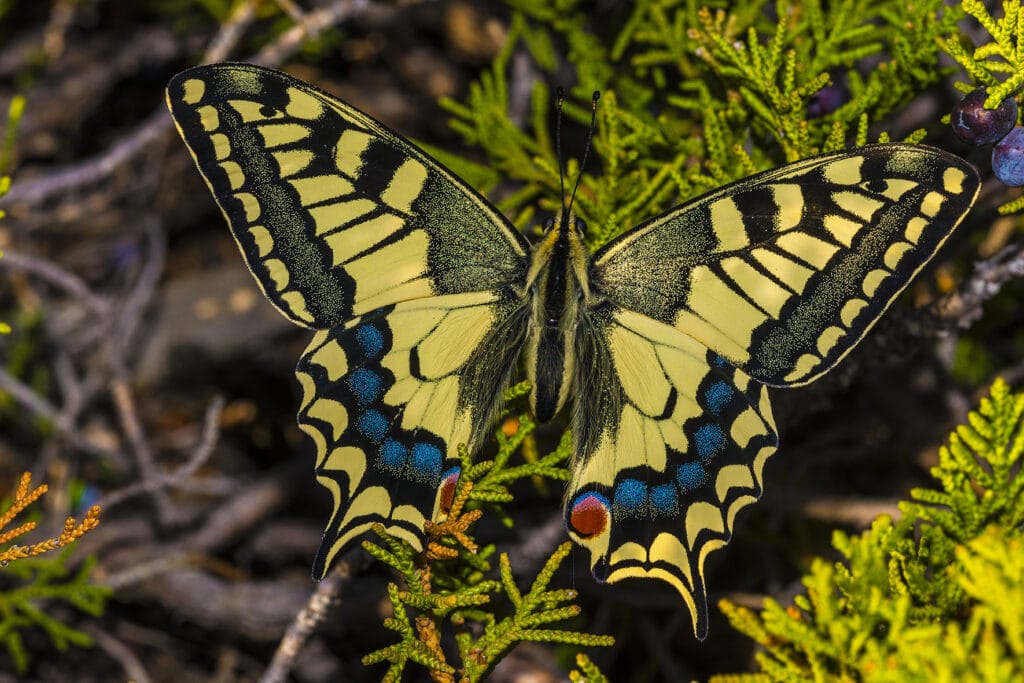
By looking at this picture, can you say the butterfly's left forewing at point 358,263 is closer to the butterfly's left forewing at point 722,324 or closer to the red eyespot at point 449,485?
the red eyespot at point 449,485

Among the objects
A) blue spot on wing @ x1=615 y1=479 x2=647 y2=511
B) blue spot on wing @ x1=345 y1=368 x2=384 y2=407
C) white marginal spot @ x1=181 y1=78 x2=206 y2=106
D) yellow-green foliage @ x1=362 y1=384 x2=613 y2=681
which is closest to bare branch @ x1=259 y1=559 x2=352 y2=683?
yellow-green foliage @ x1=362 y1=384 x2=613 y2=681

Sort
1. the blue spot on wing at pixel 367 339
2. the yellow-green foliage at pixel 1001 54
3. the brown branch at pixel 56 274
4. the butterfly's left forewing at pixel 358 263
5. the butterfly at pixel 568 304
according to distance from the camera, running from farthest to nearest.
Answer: the brown branch at pixel 56 274 → the blue spot on wing at pixel 367 339 → the butterfly's left forewing at pixel 358 263 → the butterfly at pixel 568 304 → the yellow-green foliage at pixel 1001 54

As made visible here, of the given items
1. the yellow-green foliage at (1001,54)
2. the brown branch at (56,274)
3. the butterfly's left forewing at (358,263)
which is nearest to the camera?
the yellow-green foliage at (1001,54)

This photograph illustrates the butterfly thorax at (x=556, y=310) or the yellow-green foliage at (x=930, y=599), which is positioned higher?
the butterfly thorax at (x=556, y=310)

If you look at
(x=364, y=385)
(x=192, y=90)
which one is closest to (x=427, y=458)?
(x=364, y=385)

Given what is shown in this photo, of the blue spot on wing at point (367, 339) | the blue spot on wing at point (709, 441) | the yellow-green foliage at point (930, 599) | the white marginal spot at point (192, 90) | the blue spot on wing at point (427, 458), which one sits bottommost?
the yellow-green foliage at point (930, 599)

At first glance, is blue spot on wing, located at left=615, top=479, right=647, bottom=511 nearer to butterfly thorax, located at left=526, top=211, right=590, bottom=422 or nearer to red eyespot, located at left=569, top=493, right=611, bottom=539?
red eyespot, located at left=569, top=493, right=611, bottom=539

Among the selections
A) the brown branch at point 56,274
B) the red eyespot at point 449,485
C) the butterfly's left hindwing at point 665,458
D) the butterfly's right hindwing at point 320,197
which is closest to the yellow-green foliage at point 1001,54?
the butterfly's left hindwing at point 665,458

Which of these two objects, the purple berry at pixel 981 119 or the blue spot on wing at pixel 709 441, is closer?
the purple berry at pixel 981 119
